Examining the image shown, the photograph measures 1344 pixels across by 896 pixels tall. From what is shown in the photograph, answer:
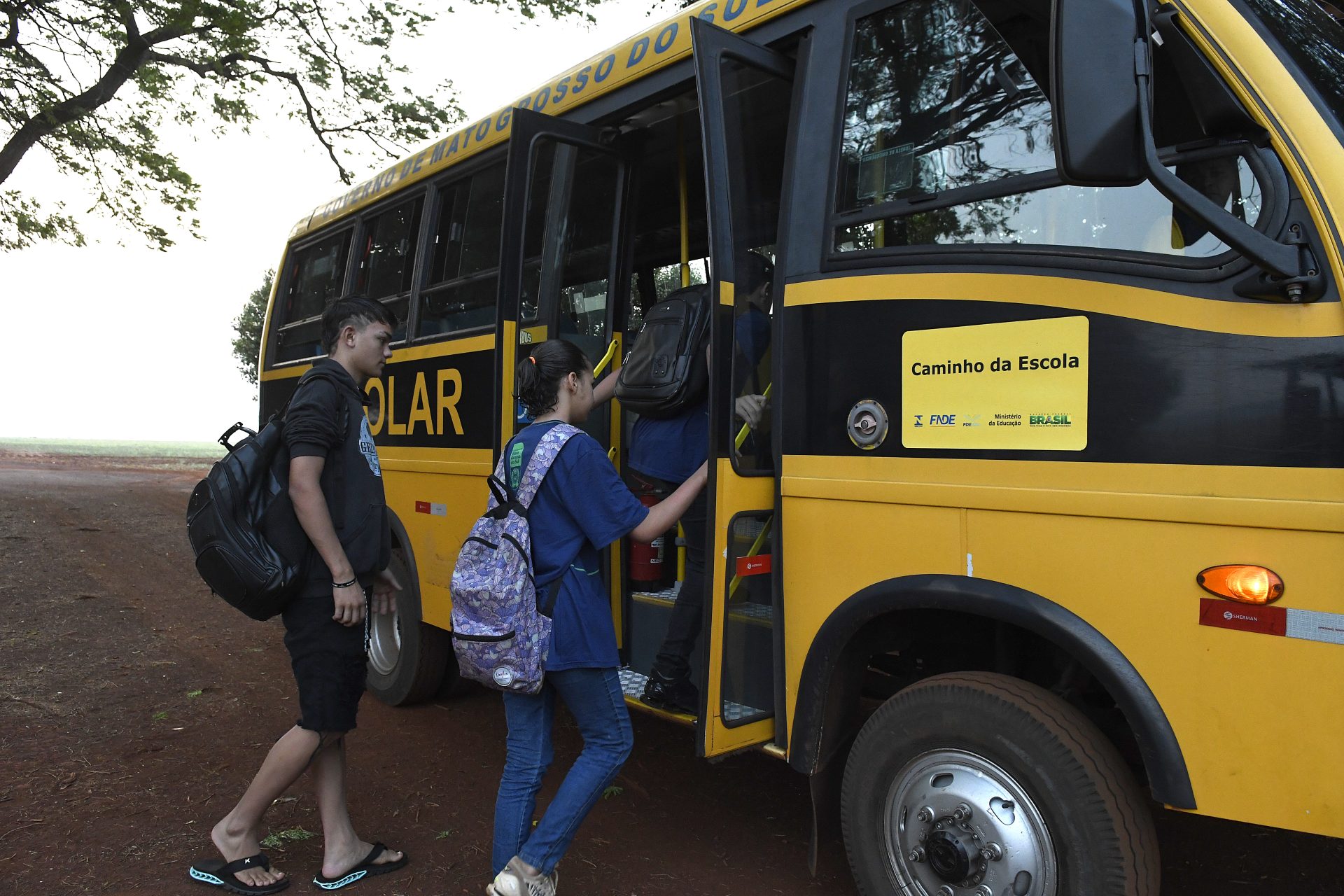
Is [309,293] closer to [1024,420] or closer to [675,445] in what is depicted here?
[675,445]

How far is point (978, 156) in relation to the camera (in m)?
2.67

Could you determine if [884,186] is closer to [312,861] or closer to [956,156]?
[956,156]

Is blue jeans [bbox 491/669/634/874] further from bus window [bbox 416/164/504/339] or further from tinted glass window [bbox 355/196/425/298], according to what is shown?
tinted glass window [bbox 355/196/425/298]

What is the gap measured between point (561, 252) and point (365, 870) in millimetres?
2574

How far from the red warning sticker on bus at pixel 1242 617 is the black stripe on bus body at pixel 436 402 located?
2681 mm

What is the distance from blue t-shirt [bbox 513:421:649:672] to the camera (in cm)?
286

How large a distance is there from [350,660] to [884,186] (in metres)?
2.34

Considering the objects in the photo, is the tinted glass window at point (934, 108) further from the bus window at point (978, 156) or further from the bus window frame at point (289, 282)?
the bus window frame at point (289, 282)

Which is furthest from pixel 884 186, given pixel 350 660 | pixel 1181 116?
pixel 350 660

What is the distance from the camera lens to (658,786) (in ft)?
14.4

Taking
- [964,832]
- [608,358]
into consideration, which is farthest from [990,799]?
[608,358]

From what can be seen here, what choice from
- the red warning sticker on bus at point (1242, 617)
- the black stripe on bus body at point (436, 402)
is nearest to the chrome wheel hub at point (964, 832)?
the red warning sticker on bus at point (1242, 617)

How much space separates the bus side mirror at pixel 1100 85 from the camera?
6.63ft

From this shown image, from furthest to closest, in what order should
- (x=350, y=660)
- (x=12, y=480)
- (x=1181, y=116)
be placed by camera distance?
1. (x=12, y=480)
2. (x=350, y=660)
3. (x=1181, y=116)
